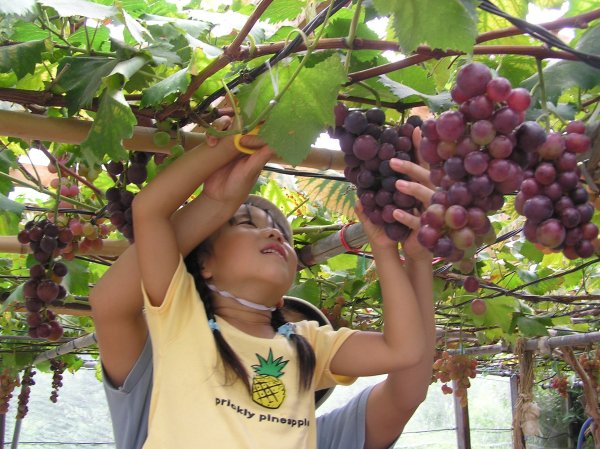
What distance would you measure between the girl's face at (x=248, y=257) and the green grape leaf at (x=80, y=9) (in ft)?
2.03

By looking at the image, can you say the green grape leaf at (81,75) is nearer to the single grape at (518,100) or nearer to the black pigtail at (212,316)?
the black pigtail at (212,316)

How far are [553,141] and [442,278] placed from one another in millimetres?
2344

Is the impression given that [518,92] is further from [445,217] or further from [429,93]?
[429,93]

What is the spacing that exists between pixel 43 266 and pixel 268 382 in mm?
967

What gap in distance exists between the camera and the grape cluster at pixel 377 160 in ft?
3.59

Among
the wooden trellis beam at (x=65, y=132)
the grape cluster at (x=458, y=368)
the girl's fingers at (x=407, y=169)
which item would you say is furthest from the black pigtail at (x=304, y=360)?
the grape cluster at (x=458, y=368)

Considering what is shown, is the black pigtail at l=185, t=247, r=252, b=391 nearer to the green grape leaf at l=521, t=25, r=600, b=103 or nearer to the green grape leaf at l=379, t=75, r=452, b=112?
the green grape leaf at l=379, t=75, r=452, b=112

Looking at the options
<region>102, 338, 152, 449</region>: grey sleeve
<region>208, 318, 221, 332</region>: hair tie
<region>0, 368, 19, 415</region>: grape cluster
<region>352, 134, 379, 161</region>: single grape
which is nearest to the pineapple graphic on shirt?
<region>208, 318, 221, 332</region>: hair tie

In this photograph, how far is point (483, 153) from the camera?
811mm

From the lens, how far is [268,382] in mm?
1510

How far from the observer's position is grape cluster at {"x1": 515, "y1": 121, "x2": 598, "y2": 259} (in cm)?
81

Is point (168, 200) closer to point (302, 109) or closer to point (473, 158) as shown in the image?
point (302, 109)

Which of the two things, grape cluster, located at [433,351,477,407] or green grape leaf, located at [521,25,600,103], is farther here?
grape cluster, located at [433,351,477,407]

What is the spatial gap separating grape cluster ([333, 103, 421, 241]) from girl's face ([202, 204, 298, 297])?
1.54 feet
